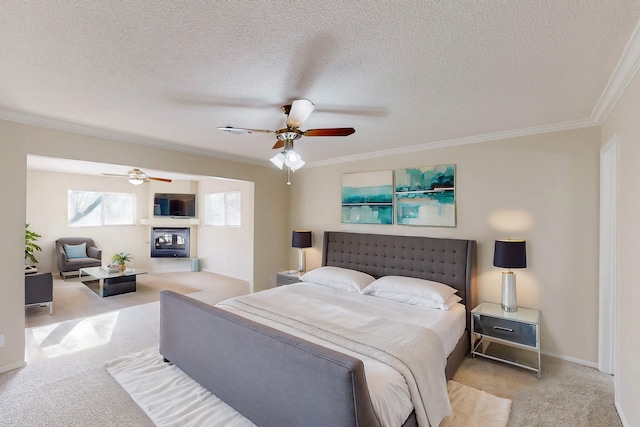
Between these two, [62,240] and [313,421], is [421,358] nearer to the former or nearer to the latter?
[313,421]

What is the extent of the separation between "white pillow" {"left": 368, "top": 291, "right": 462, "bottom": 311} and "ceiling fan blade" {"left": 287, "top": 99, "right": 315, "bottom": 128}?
7.45 feet

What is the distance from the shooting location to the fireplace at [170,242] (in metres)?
7.66

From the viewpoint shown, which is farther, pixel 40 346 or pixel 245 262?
pixel 245 262

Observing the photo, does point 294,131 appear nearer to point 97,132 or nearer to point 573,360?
point 97,132

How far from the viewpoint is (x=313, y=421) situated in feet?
5.26

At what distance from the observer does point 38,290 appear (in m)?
4.22

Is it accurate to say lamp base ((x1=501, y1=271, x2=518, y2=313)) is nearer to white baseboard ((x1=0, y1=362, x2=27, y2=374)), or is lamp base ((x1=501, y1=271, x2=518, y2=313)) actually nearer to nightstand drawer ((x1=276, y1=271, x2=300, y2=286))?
nightstand drawer ((x1=276, y1=271, x2=300, y2=286))

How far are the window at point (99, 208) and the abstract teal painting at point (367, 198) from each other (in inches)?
245

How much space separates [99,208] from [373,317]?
25.6 ft

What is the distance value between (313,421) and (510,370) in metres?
2.37

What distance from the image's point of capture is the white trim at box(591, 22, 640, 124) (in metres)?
1.67

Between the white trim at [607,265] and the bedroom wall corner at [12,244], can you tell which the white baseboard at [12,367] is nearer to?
the bedroom wall corner at [12,244]

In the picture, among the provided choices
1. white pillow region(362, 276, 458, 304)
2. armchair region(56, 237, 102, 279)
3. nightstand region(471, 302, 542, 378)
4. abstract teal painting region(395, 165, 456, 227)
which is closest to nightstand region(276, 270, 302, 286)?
white pillow region(362, 276, 458, 304)

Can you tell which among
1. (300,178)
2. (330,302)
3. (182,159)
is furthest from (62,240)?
(330,302)
